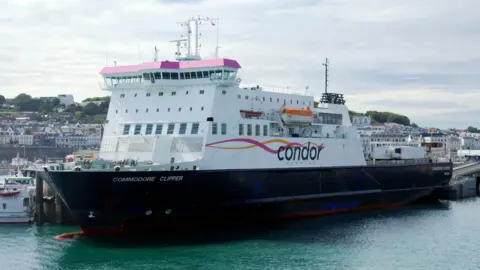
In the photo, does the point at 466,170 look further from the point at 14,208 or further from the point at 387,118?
the point at 387,118

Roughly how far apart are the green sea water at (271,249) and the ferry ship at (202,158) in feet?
3.13

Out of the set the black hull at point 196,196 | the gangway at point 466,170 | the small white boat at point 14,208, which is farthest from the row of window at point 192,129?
the gangway at point 466,170

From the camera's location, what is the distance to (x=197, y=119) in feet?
82.1

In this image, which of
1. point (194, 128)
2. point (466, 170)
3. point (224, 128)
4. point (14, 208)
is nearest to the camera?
point (194, 128)

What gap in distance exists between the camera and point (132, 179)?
22.0m

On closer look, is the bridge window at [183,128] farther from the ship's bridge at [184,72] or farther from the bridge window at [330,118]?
the bridge window at [330,118]

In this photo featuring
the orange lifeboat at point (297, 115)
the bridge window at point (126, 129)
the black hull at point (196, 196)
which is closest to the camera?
the black hull at point (196, 196)

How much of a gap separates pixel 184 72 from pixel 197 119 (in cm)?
222

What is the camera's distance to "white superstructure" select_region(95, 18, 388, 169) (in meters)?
24.7

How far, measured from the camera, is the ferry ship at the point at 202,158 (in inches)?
878

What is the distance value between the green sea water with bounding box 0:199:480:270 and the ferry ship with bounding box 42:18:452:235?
955 millimetres

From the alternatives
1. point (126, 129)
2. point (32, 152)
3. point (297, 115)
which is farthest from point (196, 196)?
point (32, 152)

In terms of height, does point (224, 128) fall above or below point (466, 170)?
above

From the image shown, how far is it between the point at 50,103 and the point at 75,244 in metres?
128
